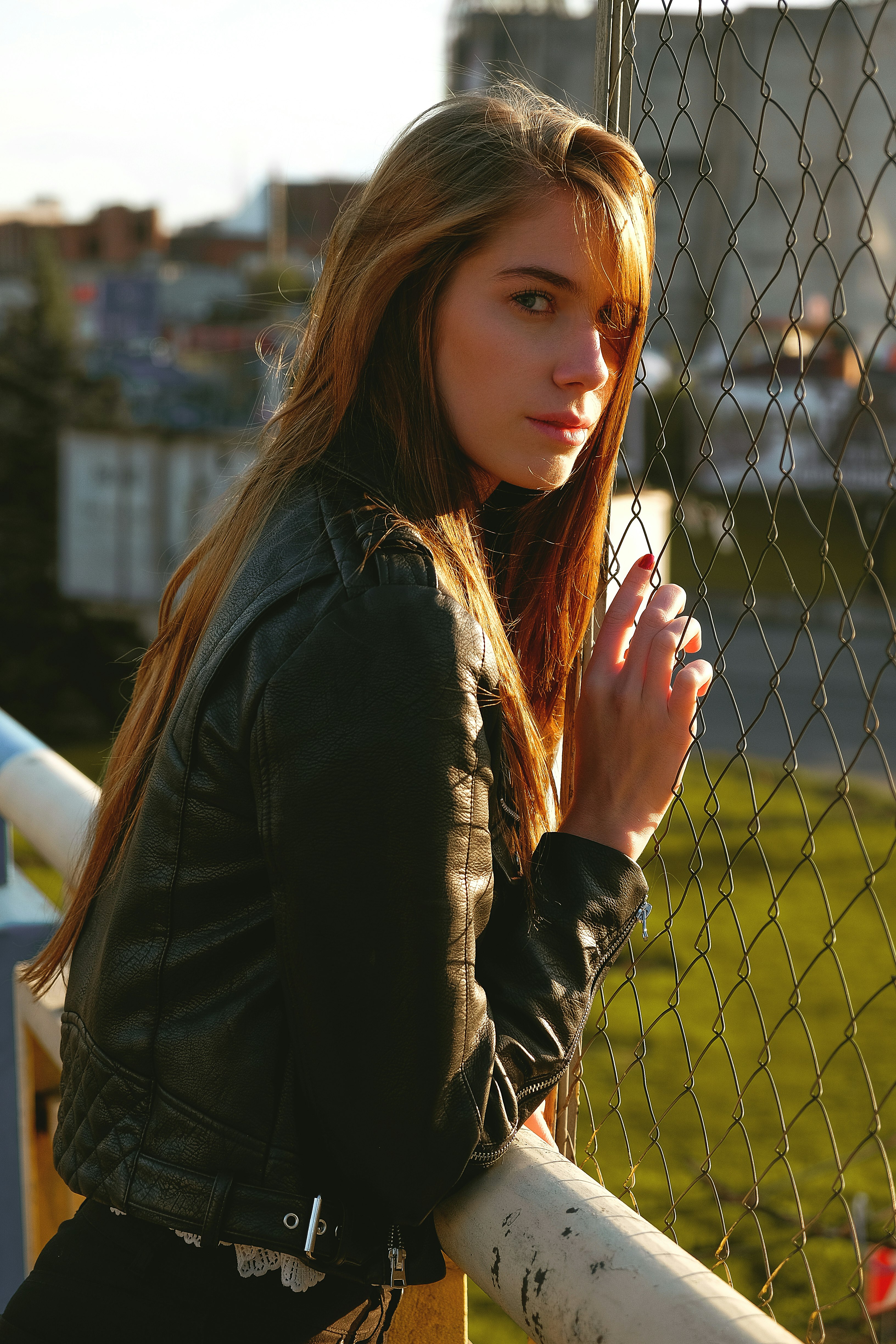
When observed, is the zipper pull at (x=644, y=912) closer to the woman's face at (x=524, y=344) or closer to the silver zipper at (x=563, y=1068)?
the silver zipper at (x=563, y=1068)

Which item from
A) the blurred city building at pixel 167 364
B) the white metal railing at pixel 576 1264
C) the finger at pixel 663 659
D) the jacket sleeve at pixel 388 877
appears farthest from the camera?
the blurred city building at pixel 167 364

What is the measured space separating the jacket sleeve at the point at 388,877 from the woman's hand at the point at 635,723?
270 mm

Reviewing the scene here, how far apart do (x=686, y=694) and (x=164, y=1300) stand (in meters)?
0.82

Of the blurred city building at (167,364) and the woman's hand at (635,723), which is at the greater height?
the woman's hand at (635,723)

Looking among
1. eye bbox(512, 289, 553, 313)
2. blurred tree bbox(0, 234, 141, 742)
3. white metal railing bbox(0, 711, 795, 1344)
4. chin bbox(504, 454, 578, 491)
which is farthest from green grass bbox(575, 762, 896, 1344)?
blurred tree bbox(0, 234, 141, 742)

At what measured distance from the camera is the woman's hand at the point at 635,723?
1.39 m

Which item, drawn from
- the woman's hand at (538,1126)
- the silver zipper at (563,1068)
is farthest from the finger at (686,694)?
the woman's hand at (538,1126)

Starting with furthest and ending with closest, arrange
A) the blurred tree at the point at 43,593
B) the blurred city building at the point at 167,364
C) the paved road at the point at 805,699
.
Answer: the blurred tree at the point at 43,593
the paved road at the point at 805,699
the blurred city building at the point at 167,364

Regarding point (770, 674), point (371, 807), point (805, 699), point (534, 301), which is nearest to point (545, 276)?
point (534, 301)

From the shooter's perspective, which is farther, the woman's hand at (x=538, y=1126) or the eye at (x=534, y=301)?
the woman's hand at (x=538, y=1126)

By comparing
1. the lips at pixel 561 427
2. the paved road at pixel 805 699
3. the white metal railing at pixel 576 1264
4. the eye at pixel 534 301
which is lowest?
the paved road at pixel 805 699

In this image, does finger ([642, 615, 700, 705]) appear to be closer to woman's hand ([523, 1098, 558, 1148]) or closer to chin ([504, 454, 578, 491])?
chin ([504, 454, 578, 491])

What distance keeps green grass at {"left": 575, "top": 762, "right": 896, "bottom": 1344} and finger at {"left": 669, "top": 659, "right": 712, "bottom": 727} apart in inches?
4.9

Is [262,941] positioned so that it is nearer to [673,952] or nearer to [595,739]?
[595,739]
